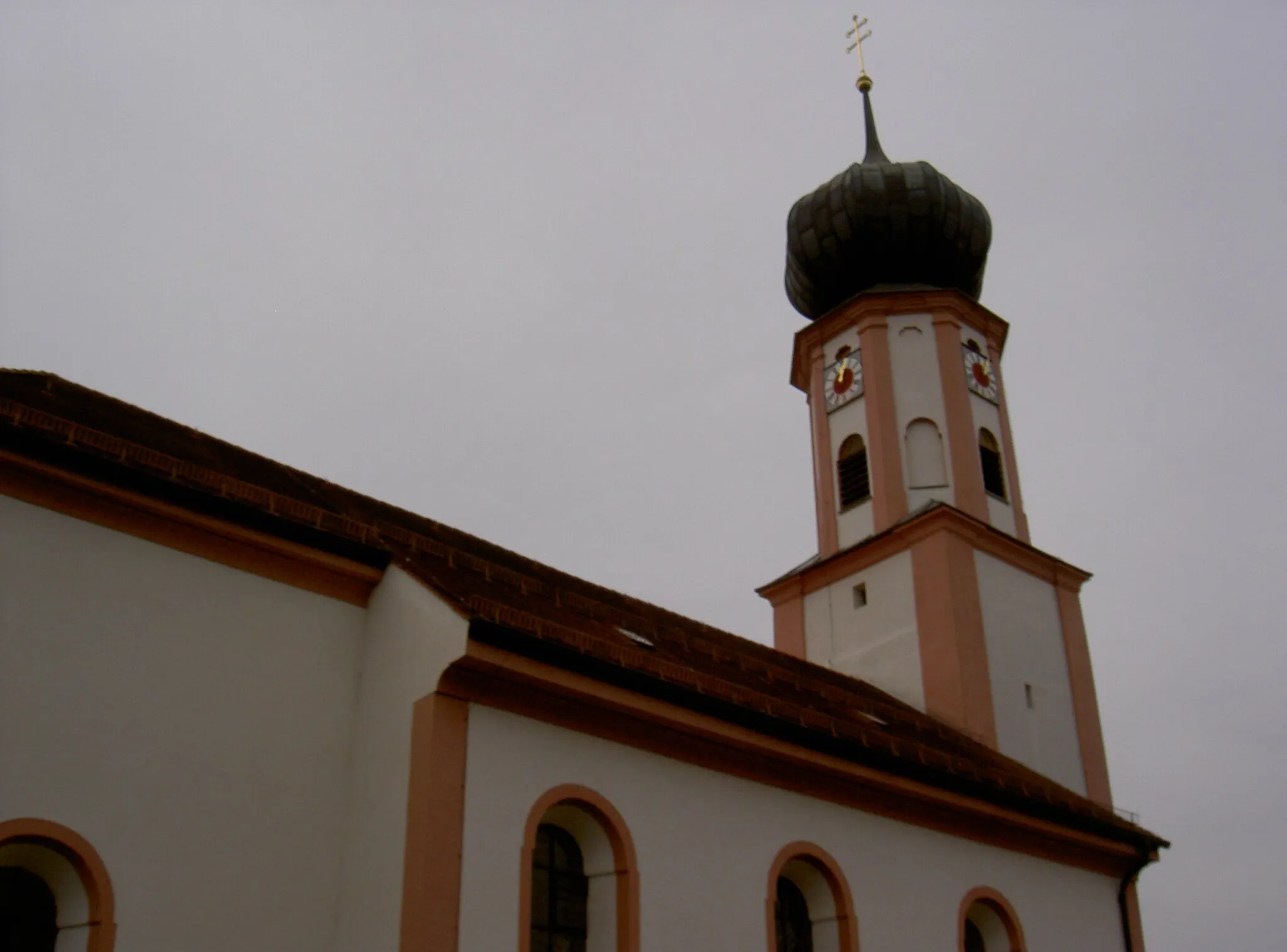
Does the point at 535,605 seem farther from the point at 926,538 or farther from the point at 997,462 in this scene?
the point at 997,462

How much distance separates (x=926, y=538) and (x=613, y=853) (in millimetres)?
9444

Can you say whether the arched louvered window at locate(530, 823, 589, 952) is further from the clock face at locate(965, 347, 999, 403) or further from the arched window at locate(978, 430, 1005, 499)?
the clock face at locate(965, 347, 999, 403)

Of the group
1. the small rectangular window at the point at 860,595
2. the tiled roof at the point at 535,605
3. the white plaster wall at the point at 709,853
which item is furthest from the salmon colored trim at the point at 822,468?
the white plaster wall at the point at 709,853

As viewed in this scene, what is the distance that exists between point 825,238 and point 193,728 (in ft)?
49.0

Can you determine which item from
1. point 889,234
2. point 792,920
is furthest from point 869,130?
point 792,920

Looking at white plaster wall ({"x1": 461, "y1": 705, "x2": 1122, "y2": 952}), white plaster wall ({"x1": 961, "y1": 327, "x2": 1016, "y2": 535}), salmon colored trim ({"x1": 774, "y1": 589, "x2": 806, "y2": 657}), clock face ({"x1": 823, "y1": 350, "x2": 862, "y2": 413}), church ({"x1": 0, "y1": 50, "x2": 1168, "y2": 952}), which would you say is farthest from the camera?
clock face ({"x1": 823, "y1": 350, "x2": 862, "y2": 413})

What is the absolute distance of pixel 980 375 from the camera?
2083 centimetres

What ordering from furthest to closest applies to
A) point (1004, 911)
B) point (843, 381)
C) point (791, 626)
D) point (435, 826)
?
point (843, 381), point (791, 626), point (1004, 911), point (435, 826)

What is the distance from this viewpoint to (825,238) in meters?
21.6

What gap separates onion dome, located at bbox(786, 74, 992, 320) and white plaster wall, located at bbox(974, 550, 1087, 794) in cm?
505

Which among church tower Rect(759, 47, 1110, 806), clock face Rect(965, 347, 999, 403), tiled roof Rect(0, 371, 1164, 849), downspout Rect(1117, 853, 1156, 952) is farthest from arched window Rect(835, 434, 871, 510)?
downspout Rect(1117, 853, 1156, 952)

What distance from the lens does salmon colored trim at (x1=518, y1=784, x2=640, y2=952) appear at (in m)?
9.48

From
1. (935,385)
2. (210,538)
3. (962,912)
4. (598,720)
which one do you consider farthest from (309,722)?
(935,385)

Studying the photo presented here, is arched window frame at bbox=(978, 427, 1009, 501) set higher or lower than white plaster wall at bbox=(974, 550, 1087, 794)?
higher
